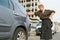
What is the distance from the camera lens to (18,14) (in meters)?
8.43

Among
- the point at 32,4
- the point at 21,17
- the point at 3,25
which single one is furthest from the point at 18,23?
the point at 32,4

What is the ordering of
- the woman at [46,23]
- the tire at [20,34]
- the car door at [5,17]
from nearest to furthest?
the car door at [5,17]
the woman at [46,23]
the tire at [20,34]

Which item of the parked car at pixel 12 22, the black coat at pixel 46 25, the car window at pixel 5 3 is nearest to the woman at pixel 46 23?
the black coat at pixel 46 25

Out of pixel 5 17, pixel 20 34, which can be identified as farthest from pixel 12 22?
pixel 20 34

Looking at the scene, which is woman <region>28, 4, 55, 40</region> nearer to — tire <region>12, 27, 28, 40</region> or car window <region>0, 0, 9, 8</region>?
tire <region>12, 27, 28, 40</region>

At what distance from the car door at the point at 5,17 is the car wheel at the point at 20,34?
1.23 feet

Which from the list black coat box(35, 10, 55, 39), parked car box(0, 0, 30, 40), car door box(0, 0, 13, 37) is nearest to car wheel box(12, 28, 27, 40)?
parked car box(0, 0, 30, 40)

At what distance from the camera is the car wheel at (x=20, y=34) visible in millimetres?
8141

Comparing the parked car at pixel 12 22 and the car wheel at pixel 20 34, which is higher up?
the parked car at pixel 12 22

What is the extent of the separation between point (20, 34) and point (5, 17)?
3.22ft

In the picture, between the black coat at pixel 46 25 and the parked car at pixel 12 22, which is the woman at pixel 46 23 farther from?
the parked car at pixel 12 22

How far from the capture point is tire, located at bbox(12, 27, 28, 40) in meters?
8.14

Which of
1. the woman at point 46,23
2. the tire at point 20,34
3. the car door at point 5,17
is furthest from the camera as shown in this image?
the tire at point 20,34

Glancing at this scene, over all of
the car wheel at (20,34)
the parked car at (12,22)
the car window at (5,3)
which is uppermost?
the car window at (5,3)
